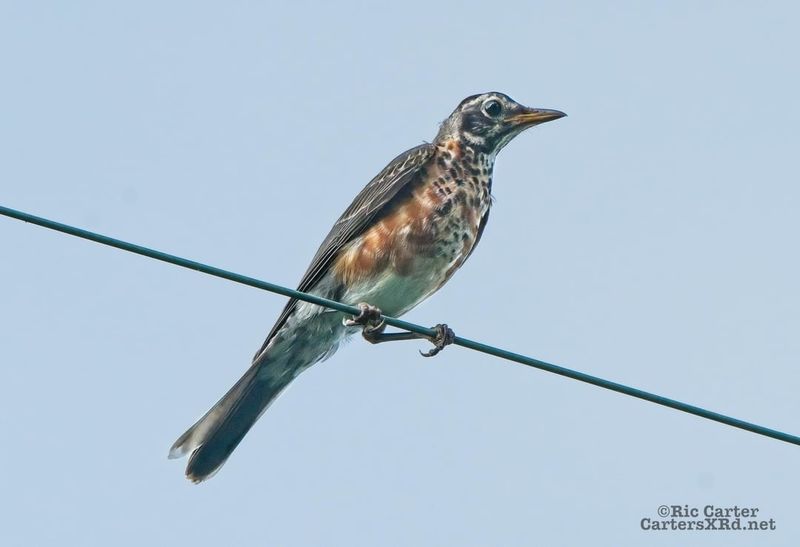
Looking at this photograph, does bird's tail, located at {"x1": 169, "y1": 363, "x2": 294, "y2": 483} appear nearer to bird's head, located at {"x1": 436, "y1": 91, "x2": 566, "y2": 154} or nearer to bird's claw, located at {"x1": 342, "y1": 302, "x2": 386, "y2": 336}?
bird's claw, located at {"x1": 342, "y1": 302, "x2": 386, "y2": 336}

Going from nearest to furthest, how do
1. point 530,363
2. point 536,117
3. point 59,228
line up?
point 59,228, point 530,363, point 536,117

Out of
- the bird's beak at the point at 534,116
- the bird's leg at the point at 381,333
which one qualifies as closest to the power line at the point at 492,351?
the bird's leg at the point at 381,333

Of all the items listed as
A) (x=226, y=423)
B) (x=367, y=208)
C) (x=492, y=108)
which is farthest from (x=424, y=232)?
(x=226, y=423)

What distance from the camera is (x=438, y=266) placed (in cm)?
1020

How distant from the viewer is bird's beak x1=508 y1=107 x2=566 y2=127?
11102 mm

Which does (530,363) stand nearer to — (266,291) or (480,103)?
(266,291)

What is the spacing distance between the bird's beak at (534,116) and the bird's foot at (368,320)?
7.42 feet

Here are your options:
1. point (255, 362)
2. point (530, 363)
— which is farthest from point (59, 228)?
point (255, 362)

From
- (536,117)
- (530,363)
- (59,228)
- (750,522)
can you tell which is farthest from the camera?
(536,117)

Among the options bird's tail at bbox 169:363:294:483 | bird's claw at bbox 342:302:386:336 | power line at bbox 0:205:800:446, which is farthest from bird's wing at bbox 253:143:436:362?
power line at bbox 0:205:800:446

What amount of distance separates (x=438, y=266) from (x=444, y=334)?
81cm

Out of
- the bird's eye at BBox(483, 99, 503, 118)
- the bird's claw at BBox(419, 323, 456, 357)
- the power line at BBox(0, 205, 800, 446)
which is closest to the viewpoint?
the power line at BBox(0, 205, 800, 446)

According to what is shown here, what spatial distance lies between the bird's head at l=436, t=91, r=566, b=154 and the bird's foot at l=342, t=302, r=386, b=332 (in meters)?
1.88

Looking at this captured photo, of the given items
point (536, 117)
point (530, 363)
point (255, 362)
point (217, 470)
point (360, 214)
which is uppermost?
point (536, 117)
